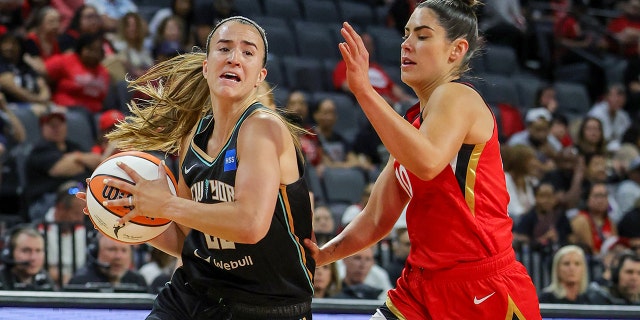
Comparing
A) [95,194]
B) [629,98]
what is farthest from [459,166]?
[629,98]

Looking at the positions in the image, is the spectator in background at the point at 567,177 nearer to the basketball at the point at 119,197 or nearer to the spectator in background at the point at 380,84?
the spectator in background at the point at 380,84

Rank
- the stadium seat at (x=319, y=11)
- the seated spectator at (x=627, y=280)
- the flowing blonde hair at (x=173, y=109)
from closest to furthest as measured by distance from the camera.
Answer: the flowing blonde hair at (x=173, y=109), the seated spectator at (x=627, y=280), the stadium seat at (x=319, y=11)

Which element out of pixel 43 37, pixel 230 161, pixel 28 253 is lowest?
pixel 28 253

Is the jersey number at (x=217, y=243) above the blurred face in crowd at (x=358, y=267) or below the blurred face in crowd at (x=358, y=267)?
above

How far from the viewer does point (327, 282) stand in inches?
257

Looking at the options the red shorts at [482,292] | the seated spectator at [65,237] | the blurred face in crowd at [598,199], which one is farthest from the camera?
the blurred face in crowd at [598,199]

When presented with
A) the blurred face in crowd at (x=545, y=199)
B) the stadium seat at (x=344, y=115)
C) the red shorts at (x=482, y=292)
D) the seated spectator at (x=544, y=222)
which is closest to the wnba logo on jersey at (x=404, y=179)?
the red shorts at (x=482, y=292)

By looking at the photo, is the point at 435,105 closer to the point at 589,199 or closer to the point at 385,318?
the point at 385,318

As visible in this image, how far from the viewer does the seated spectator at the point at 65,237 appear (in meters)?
6.39

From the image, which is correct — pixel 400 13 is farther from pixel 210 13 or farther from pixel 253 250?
pixel 253 250

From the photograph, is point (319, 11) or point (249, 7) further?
point (319, 11)

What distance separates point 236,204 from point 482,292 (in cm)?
86

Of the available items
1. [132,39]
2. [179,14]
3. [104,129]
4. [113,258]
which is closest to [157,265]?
[113,258]

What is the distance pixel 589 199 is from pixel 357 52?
6361 mm
